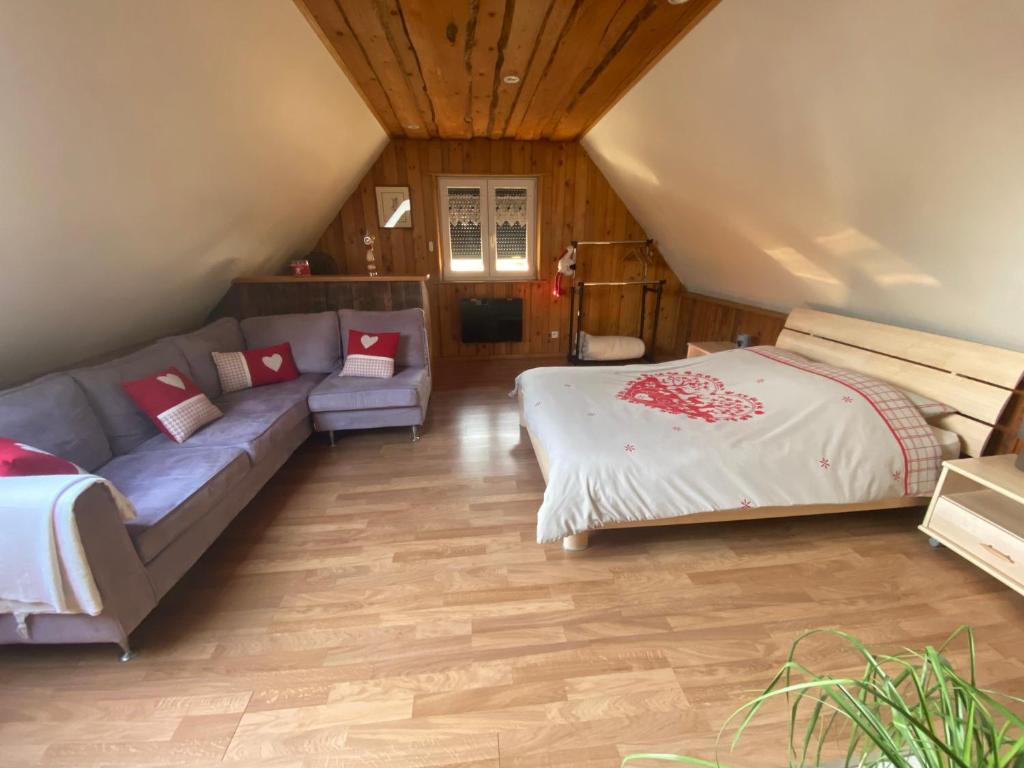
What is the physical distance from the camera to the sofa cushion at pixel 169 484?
154 centimetres

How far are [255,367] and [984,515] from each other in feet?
12.6

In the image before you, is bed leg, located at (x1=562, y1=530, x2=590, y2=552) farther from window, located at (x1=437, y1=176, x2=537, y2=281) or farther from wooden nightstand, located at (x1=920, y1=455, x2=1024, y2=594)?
window, located at (x1=437, y1=176, x2=537, y2=281)

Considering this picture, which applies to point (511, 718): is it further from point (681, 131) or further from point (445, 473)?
point (681, 131)

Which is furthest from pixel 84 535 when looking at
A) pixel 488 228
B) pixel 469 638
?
pixel 488 228

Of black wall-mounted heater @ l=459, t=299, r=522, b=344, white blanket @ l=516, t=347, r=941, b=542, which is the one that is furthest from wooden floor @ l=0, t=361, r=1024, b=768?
black wall-mounted heater @ l=459, t=299, r=522, b=344

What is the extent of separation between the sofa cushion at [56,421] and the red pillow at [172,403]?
194 mm

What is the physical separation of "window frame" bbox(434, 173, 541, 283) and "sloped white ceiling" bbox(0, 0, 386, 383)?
1503 millimetres

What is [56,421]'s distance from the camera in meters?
1.83

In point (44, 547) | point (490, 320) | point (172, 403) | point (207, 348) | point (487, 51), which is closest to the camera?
point (44, 547)

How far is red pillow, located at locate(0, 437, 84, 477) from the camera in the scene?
1401 mm

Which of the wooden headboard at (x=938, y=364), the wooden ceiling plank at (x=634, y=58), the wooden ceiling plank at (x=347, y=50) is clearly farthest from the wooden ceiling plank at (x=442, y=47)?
the wooden headboard at (x=938, y=364)

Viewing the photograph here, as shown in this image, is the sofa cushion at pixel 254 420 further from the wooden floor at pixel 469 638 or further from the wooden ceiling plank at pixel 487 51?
the wooden ceiling plank at pixel 487 51

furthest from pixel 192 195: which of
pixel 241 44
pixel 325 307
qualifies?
pixel 325 307

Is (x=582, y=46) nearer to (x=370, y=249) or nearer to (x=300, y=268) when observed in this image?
(x=300, y=268)
